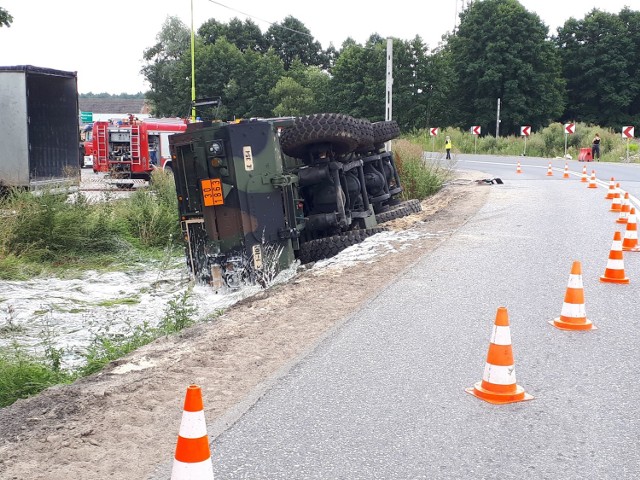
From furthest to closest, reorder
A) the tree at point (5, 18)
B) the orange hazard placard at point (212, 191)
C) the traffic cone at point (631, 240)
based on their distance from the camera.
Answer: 1. the tree at point (5, 18)
2. the traffic cone at point (631, 240)
3. the orange hazard placard at point (212, 191)

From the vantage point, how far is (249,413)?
4715 millimetres

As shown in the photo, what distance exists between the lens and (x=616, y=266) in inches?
337

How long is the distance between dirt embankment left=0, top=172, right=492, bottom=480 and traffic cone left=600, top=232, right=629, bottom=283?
2.57m

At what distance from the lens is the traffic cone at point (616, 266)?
8.48 m

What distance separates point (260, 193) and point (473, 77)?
62224 mm

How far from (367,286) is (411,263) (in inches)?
54.1

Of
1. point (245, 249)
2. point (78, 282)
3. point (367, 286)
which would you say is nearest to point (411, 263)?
point (367, 286)

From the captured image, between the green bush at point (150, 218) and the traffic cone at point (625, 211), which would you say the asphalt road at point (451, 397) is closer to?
the traffic cone at point (625, 211)

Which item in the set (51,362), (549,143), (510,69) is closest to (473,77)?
(510,69)

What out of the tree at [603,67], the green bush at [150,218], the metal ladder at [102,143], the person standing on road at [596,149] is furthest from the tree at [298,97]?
the green bush at [150,218]

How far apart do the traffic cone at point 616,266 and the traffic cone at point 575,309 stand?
214 centimetres

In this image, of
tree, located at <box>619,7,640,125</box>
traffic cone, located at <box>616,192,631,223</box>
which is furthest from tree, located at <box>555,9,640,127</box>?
traffic cone, located at <box>616,192,631,223</box>

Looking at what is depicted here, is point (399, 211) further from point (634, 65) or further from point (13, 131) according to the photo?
point (634, 65)

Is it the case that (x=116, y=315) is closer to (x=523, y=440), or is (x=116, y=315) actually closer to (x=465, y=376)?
(x=465, y=376)
